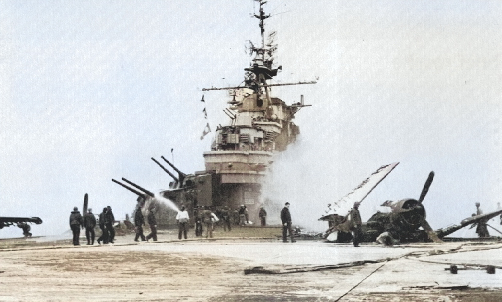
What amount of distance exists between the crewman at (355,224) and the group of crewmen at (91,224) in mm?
8526

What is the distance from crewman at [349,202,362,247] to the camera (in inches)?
627

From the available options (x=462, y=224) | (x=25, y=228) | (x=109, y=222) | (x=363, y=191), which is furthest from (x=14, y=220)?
(x=462, y=224)

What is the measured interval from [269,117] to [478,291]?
111 feet

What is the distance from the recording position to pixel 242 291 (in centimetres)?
662

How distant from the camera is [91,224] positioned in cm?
1977

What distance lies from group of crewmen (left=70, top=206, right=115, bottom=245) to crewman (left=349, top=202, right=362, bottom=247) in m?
8.53

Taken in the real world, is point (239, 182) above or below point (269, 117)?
below

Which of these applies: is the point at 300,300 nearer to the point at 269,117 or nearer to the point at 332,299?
the point at 332,299

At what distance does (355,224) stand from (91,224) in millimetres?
9326

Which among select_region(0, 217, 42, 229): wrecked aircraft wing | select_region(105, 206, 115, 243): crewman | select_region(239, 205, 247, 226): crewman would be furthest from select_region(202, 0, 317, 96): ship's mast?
select_region(105, 206, 115, 243): crewman

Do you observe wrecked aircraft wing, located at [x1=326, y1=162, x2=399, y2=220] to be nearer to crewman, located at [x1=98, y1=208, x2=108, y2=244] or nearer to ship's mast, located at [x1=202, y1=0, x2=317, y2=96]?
crewman, located at [x1=98, y1=208, x2=108, y2=244]

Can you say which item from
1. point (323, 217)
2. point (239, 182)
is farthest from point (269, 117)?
point (323, 217)

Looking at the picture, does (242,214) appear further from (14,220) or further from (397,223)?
(397,223)

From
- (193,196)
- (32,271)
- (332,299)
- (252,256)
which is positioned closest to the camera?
(332,299)
